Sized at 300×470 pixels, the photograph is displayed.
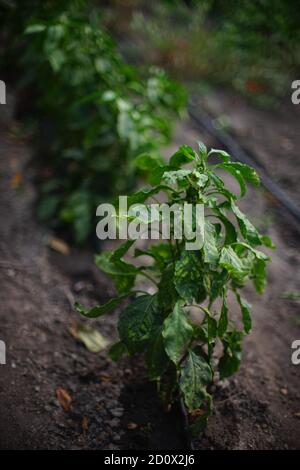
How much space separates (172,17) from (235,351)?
21.7 ft

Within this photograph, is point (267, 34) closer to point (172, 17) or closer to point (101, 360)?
point (172, 17)

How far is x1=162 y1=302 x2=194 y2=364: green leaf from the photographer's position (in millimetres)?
1690

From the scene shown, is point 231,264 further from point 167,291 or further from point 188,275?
point 167,291

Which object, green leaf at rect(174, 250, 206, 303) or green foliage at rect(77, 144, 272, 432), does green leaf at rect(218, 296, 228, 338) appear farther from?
green leaf at rect(174, 250, 206, 303)

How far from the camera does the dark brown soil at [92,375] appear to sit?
211cm

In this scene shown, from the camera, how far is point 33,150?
3.81m

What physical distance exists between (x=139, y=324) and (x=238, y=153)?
2.67 metres

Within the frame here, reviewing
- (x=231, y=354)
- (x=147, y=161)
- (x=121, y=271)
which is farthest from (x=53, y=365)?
(x=147, y=161)

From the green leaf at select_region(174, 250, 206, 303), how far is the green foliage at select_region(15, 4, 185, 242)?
1.20 metres

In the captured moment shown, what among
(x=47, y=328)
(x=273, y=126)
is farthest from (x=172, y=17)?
(x=47, y=328)

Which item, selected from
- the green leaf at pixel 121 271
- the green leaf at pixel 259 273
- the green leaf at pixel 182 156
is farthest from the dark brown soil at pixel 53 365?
the green leaf at pixel 182 156

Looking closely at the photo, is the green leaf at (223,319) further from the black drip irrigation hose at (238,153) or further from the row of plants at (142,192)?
the black drip irrigation hose at (238,153)

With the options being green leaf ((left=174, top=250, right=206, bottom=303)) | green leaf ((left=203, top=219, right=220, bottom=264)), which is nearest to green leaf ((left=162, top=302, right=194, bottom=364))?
green leaf ((left=174, top=250, right=206, bottom=303))

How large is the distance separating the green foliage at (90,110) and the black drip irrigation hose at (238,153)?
1.08m
